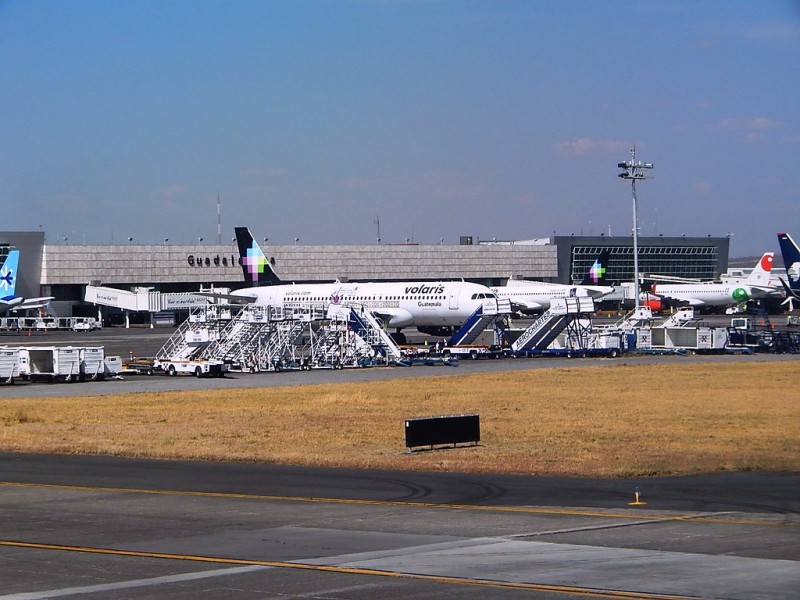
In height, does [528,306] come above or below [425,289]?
below

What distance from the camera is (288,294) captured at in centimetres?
9938

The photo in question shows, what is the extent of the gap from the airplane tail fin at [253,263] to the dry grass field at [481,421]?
54.2m

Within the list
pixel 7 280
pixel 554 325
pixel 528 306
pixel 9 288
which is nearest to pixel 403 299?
pixel 554 325

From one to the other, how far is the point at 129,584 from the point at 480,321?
66.7m

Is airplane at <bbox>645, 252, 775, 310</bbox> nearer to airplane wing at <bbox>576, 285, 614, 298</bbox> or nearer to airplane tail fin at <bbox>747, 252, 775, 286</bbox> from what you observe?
airplane tail fin at <bbox>747, 252, 775, 286</bbox>

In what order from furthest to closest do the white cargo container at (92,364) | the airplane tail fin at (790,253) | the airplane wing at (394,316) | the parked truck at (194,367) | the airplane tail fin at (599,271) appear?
the airplane tail fin at (599,271) → the airplane tail fin at (790,253) → the airplane wing at (394,316) → the parked truck at (194,367) → the white cargo container at (92,364)

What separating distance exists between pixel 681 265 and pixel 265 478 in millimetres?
176396

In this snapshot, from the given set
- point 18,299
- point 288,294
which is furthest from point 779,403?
point 18,299

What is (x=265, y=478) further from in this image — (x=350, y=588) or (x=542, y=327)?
(x=542, y=327)

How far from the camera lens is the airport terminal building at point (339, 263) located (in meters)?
148

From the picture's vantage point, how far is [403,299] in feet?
297

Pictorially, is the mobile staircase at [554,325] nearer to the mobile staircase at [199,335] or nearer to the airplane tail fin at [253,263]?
the mobile staircase at [199,335]

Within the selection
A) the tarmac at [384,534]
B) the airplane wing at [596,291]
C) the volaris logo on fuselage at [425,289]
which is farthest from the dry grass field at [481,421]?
the airplane wing at [596,291]

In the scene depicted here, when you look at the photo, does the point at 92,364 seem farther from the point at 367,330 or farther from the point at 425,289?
the point at 425,289
